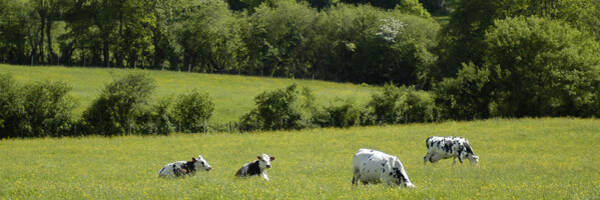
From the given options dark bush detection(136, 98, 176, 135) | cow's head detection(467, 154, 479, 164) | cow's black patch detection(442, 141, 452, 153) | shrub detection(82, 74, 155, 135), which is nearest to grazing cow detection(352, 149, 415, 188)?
cow's black patch detection(442, 141, 452, 153)

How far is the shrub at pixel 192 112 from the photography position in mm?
52625

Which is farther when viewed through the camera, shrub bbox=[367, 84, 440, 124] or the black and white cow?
shrub bbox=[367, 84, 440, 124]

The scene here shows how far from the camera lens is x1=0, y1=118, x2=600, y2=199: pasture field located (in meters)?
16.2

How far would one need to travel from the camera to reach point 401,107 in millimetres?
57875

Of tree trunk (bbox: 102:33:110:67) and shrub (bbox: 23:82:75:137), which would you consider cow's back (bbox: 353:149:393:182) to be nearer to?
shrub (bbox: 23:82:75:137)

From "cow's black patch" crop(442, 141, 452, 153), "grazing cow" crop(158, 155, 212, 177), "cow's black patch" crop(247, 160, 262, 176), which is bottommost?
"grazing cow" crop(158, 155, 212, 177)

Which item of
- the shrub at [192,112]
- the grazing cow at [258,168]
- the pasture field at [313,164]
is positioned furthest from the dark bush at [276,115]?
the grazing cow at [258,168]

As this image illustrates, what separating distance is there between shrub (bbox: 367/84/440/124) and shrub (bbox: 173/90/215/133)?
54.6ft

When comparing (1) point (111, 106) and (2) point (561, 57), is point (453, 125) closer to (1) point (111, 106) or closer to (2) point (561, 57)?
(2) point (561, 57)

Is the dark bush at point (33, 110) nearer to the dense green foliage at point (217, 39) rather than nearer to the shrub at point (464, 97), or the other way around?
the shrub at point (464, 97)

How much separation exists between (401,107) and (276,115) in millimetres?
12975

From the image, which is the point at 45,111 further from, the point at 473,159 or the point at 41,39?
the point at 41,39

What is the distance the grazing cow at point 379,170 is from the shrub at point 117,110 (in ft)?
119

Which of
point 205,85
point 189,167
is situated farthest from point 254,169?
point 205,85
